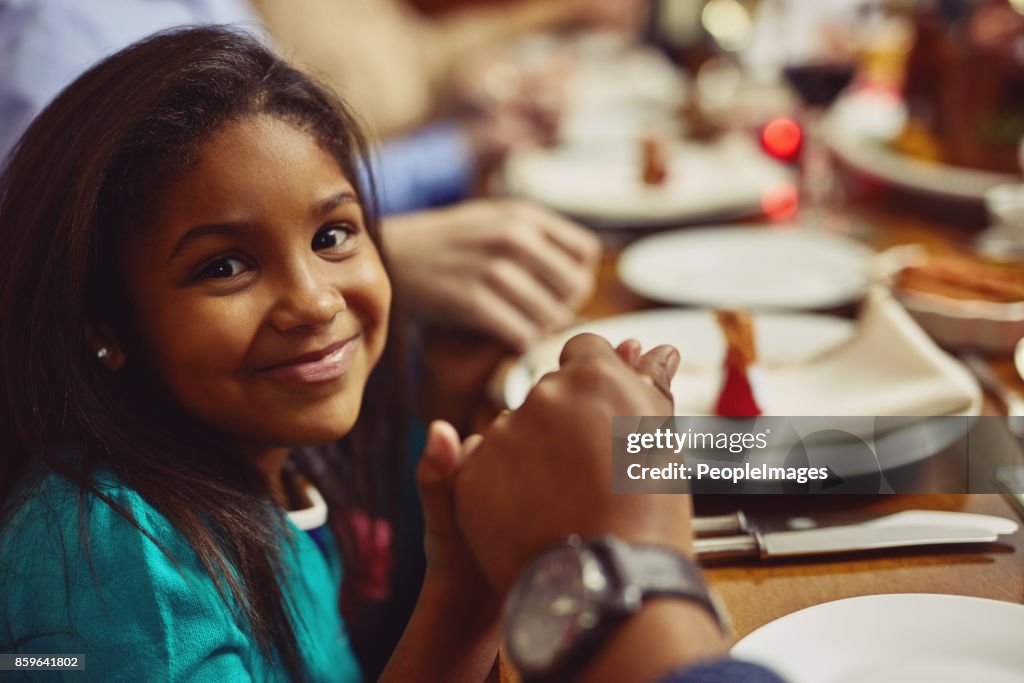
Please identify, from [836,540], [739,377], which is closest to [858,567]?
[836,540]

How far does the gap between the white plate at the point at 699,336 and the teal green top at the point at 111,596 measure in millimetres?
317

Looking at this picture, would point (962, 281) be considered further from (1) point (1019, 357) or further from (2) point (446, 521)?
(2) point (446, 521)

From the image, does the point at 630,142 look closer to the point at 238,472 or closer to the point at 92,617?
the point at 238,472

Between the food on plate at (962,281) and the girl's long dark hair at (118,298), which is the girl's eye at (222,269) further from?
the food on plate at (962,281)

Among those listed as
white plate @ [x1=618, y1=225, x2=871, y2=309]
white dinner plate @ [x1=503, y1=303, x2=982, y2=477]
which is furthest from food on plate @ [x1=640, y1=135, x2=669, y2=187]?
white dinner plate @ [x1=503, y1=303, x2=982, y2=477]

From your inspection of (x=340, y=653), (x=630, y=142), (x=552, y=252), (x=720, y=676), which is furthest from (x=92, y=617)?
(x=630, y=142)

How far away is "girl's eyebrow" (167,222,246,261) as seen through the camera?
1.84 ft

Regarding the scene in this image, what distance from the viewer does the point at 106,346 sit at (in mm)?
598

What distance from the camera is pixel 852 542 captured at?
22.5 inches

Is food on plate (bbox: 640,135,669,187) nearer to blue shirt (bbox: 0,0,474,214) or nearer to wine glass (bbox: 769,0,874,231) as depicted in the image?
wine glass (bbox: 769,0,874,231)

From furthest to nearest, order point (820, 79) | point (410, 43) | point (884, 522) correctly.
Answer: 1. point (410, 43)
2. point (820, 79)
3. point (884, 522)

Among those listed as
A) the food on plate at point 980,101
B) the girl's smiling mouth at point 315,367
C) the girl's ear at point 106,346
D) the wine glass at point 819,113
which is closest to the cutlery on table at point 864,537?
the girl's smiling mouth at point 315,367

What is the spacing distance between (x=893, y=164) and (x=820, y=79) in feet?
0.72

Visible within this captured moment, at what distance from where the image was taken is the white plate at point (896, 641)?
1.46 ft
